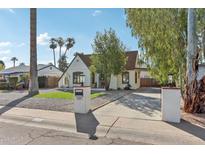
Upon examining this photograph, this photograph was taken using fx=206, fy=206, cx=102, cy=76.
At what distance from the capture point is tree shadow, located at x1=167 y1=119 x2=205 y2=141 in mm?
6187

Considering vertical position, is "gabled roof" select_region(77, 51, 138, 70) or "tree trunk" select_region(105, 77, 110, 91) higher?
"gabled roof" select_region(77, 51, 138, 70)

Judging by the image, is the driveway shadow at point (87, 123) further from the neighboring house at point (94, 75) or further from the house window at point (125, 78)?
the house window at point (125, 78)

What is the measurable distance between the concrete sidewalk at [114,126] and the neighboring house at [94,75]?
15.8 meters

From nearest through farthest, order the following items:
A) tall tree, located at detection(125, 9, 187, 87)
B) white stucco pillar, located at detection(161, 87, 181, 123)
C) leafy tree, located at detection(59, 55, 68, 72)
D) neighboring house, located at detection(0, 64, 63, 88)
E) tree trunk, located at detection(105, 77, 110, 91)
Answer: white stucco pillar, located at detection(161, 87, 181, 123), tall tree, located at detection(125, 9, 187, 87), tree trunk, located at detection(105, 77, 110, 91), neighboring house, located at detection(0, 64, 63, 88), leafy tree, located at detection(59, 55, 68, 72)

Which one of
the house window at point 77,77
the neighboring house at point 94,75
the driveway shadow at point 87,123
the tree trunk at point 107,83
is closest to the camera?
the driveway shadow at point 87,123

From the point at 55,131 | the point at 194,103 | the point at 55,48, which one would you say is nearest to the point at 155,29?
the point at 194,103

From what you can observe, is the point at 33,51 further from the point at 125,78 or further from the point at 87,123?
the point at 125,78

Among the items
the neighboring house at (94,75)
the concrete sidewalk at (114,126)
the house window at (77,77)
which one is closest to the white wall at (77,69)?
the neighboring house at (94,75)

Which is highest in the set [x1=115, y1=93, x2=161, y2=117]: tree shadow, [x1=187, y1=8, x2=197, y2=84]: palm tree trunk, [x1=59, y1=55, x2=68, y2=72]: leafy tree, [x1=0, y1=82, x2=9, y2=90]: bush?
[x1=59, y1=55, x2=68, y2=72]: leafy tree

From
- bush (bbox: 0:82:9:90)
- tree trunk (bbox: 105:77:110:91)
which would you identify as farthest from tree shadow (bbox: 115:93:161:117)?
bush (bbox: 0:82:9:90)

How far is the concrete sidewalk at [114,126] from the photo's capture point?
597 cm

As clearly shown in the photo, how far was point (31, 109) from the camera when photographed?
10.2 meters

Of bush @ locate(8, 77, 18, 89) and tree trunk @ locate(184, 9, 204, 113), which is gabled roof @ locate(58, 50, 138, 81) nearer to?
bush @ locate(8, 77, 18, 89)
